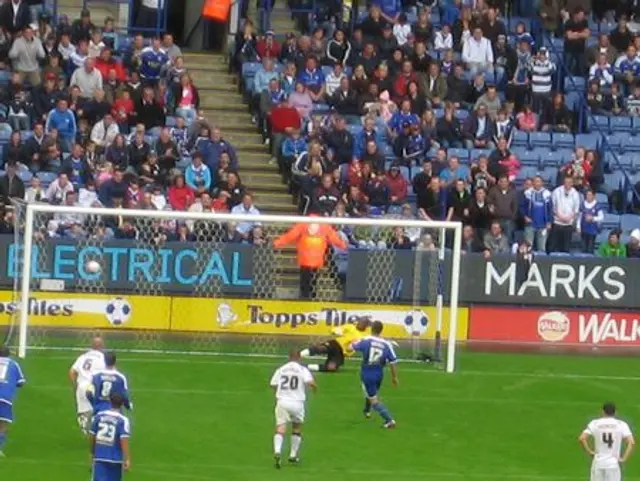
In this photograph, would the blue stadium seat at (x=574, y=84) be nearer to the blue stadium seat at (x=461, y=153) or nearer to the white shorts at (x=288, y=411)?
the blue stadium seat at (x=461, y=153)

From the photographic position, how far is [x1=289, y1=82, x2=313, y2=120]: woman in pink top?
42.7m

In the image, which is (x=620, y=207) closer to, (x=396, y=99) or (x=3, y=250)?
(x=396, y=99)

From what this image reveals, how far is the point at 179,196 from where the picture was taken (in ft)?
130

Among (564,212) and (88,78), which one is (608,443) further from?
(88,78)

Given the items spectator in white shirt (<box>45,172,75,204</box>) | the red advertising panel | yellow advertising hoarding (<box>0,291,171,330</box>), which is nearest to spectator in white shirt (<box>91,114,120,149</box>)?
spectator in white shirt (<box>45,172,75,204</box>)

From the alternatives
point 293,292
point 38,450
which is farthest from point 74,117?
point 38,450

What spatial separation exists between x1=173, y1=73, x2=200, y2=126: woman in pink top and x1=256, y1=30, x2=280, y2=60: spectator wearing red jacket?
2.17m

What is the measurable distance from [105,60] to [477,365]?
10.2 meters

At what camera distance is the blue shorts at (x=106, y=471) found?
25812 millimetres

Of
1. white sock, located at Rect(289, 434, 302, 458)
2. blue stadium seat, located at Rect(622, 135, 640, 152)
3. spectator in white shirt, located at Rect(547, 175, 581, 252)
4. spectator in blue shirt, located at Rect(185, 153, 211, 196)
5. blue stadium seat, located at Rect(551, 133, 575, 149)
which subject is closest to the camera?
white sock, located at Rect(289, 434, 302, 458)

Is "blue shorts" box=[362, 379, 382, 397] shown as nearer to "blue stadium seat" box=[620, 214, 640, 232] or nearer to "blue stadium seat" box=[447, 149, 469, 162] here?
"blue stadium seat" box=[447, 149, 469, 162]

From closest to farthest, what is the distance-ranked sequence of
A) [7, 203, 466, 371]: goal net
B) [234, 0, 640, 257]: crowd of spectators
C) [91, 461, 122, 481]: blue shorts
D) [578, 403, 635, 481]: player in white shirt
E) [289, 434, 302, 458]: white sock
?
[91, 461, 122, 481]: blue shorts, [578, 403, 635, 481]: player in white shirt, [289, 434, 302, 458]: white sock, [7, 203, 466, 371]: goal net, [234, 0, 640, 257]: crowd of spectators

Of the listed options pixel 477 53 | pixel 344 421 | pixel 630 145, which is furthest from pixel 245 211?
pixel 630 145

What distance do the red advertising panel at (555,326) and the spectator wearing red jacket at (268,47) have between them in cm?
780
